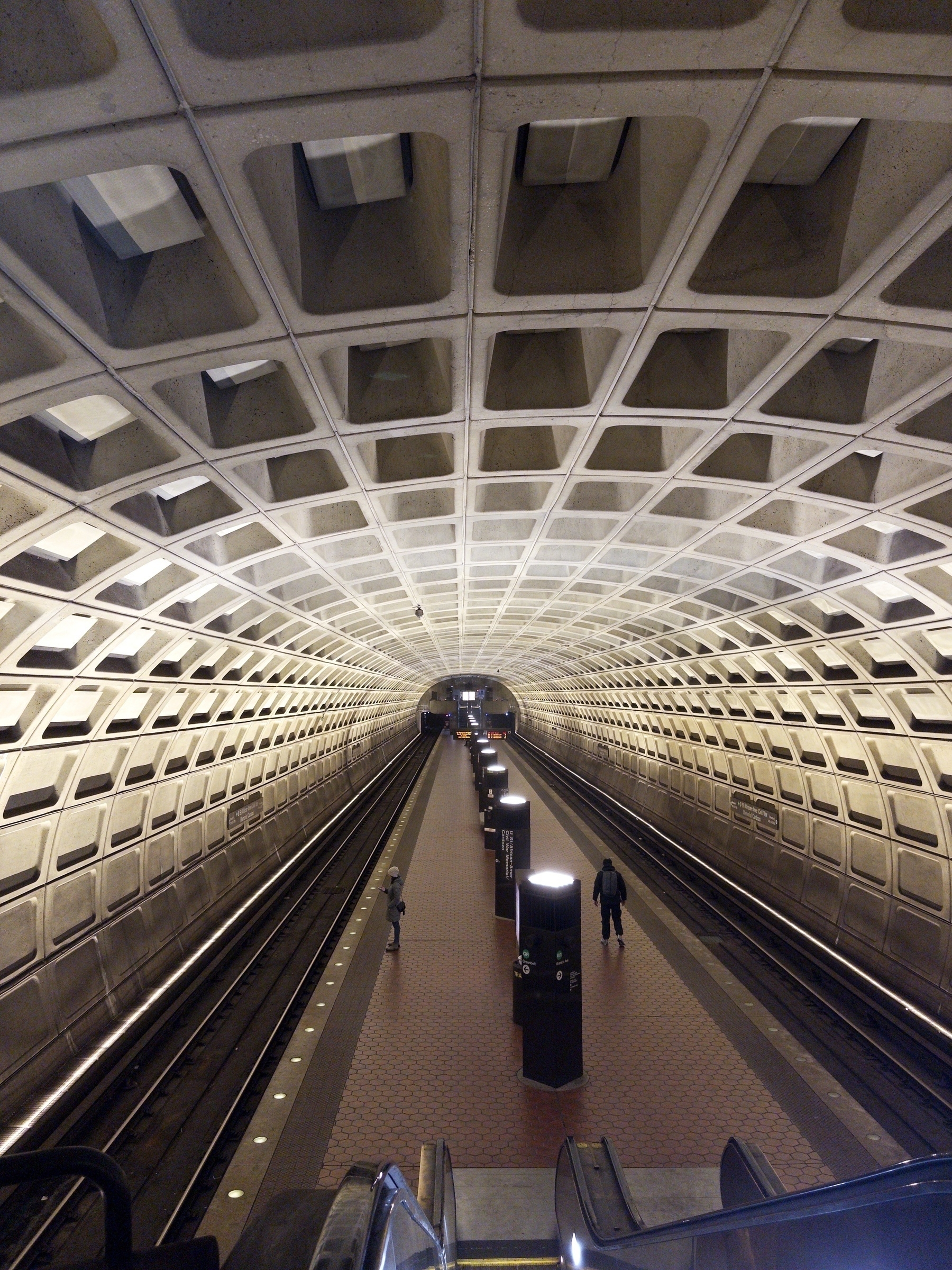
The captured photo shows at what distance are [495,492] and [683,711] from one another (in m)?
13.0

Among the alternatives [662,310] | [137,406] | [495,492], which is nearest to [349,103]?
[662,310]

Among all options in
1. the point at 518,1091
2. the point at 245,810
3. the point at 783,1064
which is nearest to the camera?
the point at 518,1091

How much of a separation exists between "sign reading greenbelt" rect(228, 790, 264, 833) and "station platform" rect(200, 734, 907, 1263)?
5.30m

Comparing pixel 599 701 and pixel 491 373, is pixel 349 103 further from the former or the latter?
pixel 599 701

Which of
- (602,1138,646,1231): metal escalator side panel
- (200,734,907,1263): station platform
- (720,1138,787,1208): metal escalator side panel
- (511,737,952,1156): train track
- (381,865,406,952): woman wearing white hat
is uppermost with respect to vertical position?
(381,865,406,952): woman wearing white hat

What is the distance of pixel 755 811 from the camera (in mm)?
16078

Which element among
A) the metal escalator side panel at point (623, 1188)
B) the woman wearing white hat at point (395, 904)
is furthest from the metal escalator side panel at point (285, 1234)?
the woman wearing white hat at point (395, 904)

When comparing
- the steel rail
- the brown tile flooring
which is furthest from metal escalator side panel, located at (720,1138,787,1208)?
the steel rail

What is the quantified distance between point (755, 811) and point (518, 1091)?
33.7 feet

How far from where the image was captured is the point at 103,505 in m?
5.19

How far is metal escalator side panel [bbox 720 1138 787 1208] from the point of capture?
4.64 meters

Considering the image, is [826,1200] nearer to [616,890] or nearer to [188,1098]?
[188,1098]

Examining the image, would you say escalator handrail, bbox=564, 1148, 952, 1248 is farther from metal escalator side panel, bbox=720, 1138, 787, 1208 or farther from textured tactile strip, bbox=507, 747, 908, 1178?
textured tactile strip, bbox=507, 747, 908, 1178

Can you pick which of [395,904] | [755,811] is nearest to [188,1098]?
[395,904]
